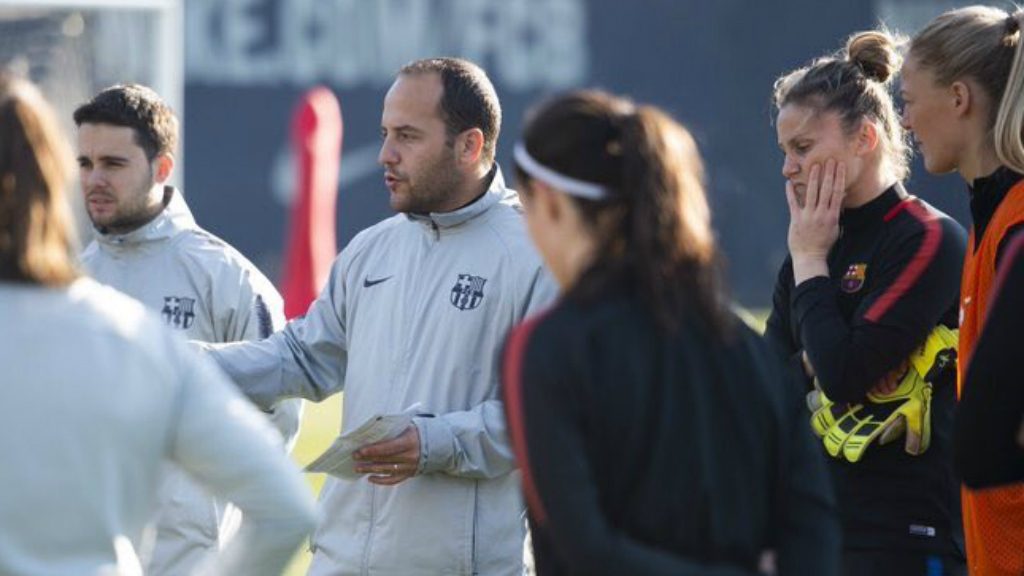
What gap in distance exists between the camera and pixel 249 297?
5.41 meters

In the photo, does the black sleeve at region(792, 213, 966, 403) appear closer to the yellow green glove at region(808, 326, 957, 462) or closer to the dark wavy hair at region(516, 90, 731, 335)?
the yellow green glove at region(808, 326, 957, 462)

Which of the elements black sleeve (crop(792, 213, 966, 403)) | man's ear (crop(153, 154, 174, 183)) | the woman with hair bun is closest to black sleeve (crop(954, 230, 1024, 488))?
the woman with hair bun

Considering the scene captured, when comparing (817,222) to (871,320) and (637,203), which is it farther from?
(637,203)

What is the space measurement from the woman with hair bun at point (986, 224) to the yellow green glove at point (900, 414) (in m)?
0.18

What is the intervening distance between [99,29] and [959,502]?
7667mm

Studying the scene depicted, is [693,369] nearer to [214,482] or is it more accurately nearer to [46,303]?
[214,482]

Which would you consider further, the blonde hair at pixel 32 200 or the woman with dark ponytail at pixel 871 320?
the woman with dark ponytail at pixel 871 320

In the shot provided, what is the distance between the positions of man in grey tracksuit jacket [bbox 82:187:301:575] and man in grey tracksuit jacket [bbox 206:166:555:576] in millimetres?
521

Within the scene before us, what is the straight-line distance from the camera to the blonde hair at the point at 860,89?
14.8 ft

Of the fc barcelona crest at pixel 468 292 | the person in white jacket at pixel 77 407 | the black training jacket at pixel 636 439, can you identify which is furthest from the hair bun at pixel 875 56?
the person in white jacket at pixel 77 407

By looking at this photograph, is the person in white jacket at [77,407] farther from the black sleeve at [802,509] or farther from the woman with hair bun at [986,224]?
the woman with hair bun at [986,224]

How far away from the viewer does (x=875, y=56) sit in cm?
465

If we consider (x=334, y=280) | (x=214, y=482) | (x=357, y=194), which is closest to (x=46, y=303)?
(x=214, y=482)

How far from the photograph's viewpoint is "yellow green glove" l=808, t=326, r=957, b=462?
4285 mm
